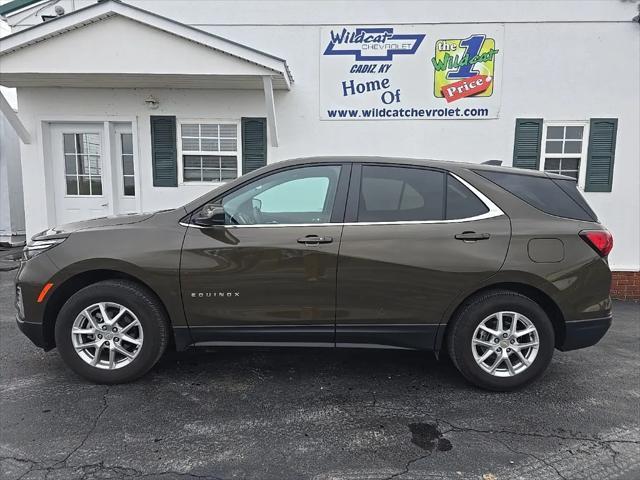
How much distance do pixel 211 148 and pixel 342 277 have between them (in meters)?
4.44

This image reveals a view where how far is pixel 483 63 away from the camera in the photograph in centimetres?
657

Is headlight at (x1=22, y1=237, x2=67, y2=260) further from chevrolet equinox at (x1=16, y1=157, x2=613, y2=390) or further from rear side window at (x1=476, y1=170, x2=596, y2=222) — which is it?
rear side window at (x1=476, y1=170, x2=596, y2=222)

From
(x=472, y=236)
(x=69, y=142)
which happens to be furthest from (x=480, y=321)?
(x=69, y=142)

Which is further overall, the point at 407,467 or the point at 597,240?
the point at 597,240

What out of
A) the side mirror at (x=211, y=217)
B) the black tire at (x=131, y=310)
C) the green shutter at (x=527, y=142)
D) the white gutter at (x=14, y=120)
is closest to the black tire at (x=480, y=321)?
the side mirror at (x=211, y=217)

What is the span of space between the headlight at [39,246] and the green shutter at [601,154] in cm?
693

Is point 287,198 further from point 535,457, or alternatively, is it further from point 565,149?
point 565,149

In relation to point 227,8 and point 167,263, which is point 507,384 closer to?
point 167,263

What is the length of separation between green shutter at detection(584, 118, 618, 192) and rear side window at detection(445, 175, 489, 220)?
14.9 ft

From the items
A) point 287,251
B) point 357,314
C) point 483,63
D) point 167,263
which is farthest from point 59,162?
point 483,63

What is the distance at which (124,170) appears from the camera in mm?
7129

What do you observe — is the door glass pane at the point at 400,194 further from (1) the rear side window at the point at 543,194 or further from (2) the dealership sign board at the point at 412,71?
(2) the dealership sign board at the point at 412,71

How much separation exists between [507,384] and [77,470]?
111 inches

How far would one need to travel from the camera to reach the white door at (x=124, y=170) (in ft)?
23.0
